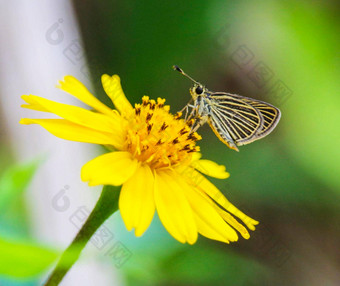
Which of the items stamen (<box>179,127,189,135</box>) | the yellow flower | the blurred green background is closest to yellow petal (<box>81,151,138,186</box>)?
the yellow flower

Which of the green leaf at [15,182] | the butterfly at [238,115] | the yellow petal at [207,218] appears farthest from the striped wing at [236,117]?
the green leaf at [15,182]

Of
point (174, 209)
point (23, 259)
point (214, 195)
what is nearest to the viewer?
point (23, 259)

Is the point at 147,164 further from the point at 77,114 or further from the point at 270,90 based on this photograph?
the point at 270,90

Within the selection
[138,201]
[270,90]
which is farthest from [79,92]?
[270,90]

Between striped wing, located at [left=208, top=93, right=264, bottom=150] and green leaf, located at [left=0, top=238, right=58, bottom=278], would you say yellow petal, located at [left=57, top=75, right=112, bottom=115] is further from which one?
green leaf, located at [left=0, top=238, right=58, bottom=278]

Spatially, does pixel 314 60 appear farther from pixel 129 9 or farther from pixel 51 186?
pixel 51 186

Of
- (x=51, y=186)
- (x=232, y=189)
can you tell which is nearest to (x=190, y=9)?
(x=232, y=189)

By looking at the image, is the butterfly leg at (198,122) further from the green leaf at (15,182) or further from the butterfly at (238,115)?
the green leaf at (15,182)
